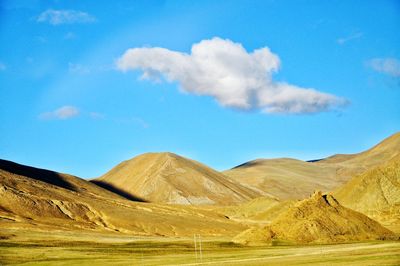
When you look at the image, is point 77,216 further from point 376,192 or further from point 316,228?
point 376,192

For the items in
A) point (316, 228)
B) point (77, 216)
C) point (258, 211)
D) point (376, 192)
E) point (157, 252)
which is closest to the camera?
point (157, 252)

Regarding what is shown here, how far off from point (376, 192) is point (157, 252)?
90.7 m

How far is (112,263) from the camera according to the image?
67250 mm

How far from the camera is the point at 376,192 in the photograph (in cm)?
15538

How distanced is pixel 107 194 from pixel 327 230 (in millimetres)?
111741

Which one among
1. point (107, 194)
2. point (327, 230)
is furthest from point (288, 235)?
point (107, 194)

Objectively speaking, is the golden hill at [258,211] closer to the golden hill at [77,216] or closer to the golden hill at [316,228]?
the golden hill at [77,216]

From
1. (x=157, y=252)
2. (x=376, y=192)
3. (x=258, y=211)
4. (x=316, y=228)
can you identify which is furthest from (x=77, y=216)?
(x=376, y=192)

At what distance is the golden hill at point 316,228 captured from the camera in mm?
98250

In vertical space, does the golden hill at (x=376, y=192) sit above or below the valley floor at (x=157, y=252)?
above

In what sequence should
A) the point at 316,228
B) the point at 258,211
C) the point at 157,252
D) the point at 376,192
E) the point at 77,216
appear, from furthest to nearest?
the point at 258,211 < the point at 376,192 < the point at 77,216 < the point at 316,228 < the point at 157,252

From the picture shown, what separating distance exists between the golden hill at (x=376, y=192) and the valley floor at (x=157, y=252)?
2371 inches

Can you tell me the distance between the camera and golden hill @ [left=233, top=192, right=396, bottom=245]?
98.2 m

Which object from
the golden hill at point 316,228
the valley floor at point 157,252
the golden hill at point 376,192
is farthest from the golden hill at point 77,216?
the golden hill at point 376,192
